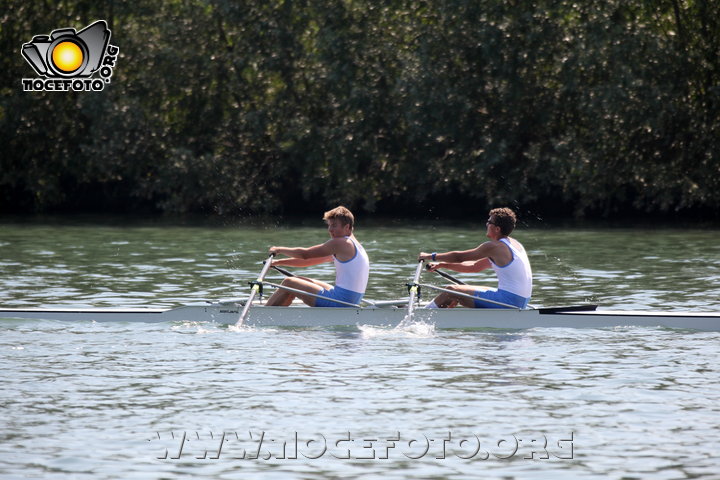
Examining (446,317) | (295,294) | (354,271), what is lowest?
(446,317)

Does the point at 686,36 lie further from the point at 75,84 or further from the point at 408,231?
the point at 75,84

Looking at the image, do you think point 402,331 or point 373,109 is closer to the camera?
point 402,331

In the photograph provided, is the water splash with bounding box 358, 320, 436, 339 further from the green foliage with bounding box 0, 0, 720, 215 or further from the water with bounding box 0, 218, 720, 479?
the green foliage with bounding box 0, 0, 720, 215

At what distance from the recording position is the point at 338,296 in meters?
15.9

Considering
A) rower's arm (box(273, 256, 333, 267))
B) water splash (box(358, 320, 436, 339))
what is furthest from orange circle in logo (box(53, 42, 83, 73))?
water splash (box(358, 320, 436, 339))

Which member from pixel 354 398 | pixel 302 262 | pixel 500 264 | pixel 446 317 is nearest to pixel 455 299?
pixel 446 317

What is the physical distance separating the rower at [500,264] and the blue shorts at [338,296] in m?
0.91

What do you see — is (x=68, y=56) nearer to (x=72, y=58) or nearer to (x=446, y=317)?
(x=72, y=58)

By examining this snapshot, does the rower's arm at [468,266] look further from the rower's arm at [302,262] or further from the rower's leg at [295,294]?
the rower's leg at [295,294]

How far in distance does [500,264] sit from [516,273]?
0.72ft

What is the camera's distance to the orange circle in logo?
1956 inches

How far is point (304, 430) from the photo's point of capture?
10172mm

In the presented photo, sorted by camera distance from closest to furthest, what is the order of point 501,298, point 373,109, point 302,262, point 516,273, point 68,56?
1. point 516,273
2. point 501,298
3. point 302,262
4. point 373,109
5. point 68,56

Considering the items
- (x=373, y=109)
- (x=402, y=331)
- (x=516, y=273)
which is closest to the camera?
(x=402, y=331)
